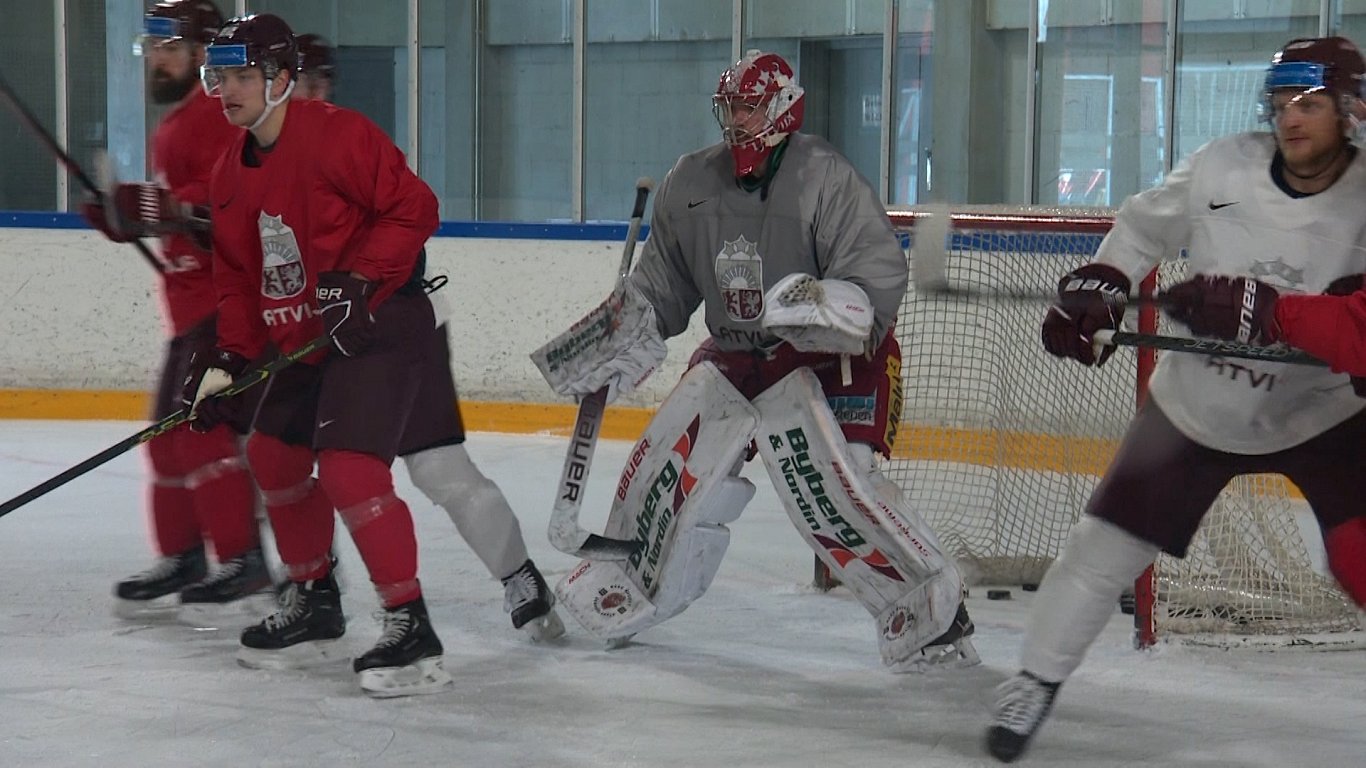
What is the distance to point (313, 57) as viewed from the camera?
149 inches

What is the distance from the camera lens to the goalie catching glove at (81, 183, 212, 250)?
334cm

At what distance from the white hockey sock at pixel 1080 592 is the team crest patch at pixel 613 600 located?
892 mm

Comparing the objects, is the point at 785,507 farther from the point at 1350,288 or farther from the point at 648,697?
the point at 1350,288

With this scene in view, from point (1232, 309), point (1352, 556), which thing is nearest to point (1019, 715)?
point (1352, 556)

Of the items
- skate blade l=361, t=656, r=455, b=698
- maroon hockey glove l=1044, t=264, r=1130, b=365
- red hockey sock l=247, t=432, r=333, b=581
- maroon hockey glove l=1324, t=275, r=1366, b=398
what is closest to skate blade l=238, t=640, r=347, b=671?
red hockey sock l=247, t=432, r=333, b=581

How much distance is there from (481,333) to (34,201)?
82.4 inches

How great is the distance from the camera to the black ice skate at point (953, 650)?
3.12 meters

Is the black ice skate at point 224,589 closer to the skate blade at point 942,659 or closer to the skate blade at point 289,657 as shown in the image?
the skate blade at point 289,657

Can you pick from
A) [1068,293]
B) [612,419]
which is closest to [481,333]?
[612,419]

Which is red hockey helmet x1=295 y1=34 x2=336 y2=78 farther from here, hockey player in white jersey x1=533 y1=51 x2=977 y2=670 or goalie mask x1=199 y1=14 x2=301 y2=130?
hockey player in white jersey x1=533 y1=51 x2=977 y2=670

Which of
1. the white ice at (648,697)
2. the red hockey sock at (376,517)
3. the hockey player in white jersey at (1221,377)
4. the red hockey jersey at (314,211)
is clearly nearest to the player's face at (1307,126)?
the hockey player in white jersey at (1221,377)

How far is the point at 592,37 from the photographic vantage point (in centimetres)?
745

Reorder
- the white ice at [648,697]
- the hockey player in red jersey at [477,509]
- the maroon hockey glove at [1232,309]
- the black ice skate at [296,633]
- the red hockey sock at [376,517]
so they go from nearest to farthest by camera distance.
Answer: the maroon hockey glove at [1232,309], the white ice at [648,697], the red hockey sock at [376,517], the black ice skate at [296,633], the hockey player in red jersey at [477,509]

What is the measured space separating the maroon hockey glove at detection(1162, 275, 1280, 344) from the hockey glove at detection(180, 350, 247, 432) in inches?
63.8
